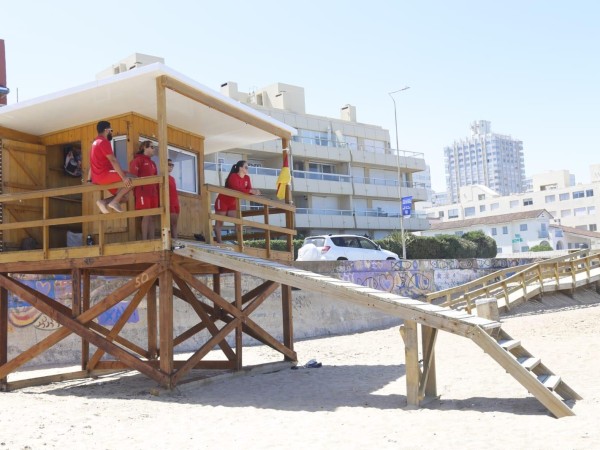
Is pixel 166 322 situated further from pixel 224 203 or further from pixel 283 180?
pixel 283 180

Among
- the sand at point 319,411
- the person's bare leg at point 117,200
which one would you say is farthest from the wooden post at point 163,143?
the sand at point 319,411

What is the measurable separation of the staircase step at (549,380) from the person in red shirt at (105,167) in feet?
20.7

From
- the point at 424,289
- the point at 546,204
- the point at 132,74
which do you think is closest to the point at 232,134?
the point at 132,74

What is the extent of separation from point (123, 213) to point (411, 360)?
473 cm

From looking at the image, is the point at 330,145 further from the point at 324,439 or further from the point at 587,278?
the point at 324,439

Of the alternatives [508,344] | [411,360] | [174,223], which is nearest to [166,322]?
[174,223]

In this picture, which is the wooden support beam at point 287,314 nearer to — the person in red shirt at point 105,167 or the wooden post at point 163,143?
the wooden post at point 163,143

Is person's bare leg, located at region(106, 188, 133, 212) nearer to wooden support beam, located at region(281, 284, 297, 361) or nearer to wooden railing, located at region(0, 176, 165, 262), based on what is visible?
wooden railing, located at region(0, 176, 165, 262)

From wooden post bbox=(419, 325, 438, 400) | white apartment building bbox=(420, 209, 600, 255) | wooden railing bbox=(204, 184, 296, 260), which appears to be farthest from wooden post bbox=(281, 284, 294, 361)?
white apartment building bbox=(420, 209, 600, 255)

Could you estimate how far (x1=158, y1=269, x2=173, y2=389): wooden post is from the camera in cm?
1052

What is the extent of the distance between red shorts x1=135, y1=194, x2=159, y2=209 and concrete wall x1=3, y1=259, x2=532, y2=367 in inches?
299

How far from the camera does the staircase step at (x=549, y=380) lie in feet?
27.3

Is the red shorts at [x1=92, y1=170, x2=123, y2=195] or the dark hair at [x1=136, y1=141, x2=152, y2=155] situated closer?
the red shorts at [x1=92, y1=170, x2=123, y2=195]

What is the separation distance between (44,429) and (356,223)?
49244 mm
